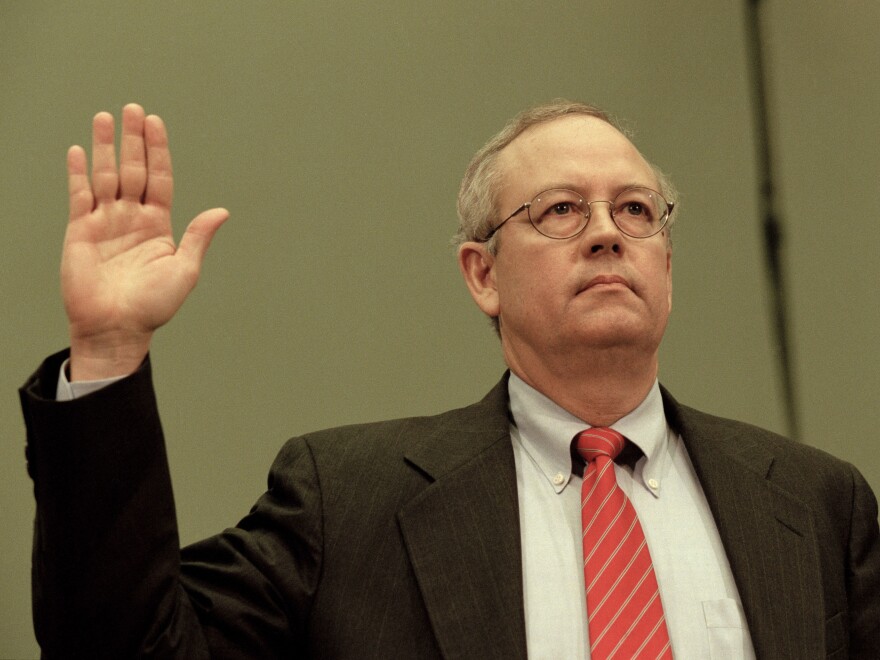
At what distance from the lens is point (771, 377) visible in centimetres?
241

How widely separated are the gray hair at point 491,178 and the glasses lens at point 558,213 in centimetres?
10

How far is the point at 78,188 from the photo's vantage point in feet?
3.95

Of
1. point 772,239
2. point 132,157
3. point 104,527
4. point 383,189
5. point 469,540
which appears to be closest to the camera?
point 104,527

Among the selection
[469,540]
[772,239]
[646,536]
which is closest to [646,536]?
[646,536]

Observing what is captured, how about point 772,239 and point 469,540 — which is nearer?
point 469,540

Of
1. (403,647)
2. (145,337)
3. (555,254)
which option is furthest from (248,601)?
(555,254)

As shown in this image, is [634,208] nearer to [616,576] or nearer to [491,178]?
[491,178]

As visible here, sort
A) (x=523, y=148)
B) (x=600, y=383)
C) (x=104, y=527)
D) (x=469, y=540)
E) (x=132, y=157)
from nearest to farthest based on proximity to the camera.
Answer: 1. (x=104, y=527)
2. (x=132, y=157)
3. (x=469, y=540)
4. (x=600, y=383)
5. (x=523, y=148)

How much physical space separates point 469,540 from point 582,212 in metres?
Answer: 0.56

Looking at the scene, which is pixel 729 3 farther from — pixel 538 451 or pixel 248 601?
pixel 248 601

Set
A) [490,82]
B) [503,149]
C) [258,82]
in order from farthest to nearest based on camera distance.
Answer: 1. [490,82]
2. [258,82]
3. [503,149]

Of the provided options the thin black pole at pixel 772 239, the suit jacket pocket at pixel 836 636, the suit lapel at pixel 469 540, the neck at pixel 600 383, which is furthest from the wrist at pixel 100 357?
the thin black pole at pixel 772 239

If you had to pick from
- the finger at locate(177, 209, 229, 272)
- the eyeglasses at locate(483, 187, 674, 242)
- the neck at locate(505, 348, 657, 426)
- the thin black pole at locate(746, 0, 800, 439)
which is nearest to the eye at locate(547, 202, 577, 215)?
the eyeglasses at locate(483, 187, 674, 242)

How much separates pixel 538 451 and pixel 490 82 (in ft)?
3.50
